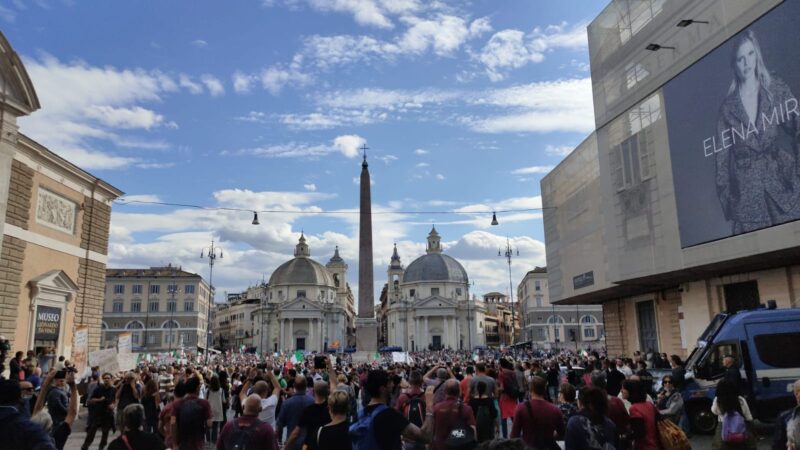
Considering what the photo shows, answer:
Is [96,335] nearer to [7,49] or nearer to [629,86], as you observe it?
[7,49]

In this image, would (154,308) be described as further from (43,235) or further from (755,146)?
(755,146)

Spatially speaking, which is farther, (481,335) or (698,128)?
(481,335)

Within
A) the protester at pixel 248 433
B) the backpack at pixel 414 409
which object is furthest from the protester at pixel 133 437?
the backpack at pixel 414 409

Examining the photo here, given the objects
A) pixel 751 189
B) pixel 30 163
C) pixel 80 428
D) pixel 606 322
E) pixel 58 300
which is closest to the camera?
pixel 80 428

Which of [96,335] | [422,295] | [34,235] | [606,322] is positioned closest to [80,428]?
[34,235]

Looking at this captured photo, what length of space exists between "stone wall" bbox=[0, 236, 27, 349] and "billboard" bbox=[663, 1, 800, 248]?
2344 centimetres

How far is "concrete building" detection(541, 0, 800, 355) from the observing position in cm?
1648

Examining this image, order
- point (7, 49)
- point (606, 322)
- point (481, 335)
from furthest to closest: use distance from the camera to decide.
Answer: point (481, 335)
point (606, 322)
point (7, 49)

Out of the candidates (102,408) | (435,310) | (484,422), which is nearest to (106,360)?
(102,408)

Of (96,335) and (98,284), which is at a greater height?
(98,284)

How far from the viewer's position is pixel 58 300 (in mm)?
24062

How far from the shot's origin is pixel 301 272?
116750 mm

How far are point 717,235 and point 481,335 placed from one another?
9927cm

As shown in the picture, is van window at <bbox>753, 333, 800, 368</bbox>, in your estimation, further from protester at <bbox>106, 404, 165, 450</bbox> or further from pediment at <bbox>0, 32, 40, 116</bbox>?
pediment at <bbox>0, 32, 40, 116</bbox>
